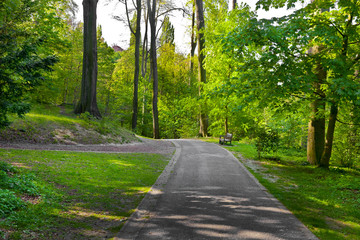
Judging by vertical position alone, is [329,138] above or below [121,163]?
above

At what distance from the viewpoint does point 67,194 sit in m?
5.34

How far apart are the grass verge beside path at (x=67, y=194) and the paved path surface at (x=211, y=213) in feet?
1.46

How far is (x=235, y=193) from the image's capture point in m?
6.38

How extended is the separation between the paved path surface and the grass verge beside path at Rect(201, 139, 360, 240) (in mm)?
339

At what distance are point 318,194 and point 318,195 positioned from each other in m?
0.10

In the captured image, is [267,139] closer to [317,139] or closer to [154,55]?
[317,139]

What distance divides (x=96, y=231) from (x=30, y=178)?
2.60 m

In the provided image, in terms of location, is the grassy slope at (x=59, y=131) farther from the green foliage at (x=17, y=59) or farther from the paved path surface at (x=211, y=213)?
the paved path surface at (x=211, y=213)

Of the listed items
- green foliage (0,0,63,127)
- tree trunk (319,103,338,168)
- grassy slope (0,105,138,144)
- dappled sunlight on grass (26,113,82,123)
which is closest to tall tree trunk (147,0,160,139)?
grassy slope (0,105,138,144)

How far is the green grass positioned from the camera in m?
4.62

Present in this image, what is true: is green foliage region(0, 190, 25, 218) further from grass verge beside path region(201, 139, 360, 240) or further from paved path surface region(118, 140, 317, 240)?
grass verge beside path region(201, 139, 360, 240)

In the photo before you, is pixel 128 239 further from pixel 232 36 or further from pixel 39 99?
pixel 39 99

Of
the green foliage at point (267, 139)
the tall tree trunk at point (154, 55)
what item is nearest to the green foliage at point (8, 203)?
the green foliage at point (267, 139)

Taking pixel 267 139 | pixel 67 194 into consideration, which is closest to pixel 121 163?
pixel 67 194
